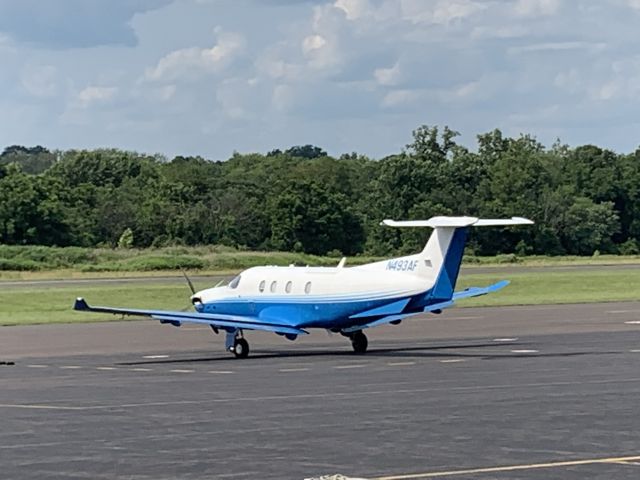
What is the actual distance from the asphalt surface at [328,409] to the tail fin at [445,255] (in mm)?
1725

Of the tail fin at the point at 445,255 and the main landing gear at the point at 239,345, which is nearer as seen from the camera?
the tail fin at the point at 445,255

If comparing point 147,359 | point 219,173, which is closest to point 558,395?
point 147,359

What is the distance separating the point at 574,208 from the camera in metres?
132

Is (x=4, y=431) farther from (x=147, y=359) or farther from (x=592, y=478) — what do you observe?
(x=147, y=359)

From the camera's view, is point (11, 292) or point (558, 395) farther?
point (11, 292)

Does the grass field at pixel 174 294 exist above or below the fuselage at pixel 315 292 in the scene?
below

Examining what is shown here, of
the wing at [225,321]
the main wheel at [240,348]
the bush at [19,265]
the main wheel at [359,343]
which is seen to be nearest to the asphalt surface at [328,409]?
the main wheel at [240,348]

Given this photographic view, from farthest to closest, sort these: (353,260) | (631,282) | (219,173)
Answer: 1. (219,173)
2. (353,260)
3. (631,282)

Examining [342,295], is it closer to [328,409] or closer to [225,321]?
[225,321]

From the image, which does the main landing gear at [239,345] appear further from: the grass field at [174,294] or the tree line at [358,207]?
the tree line at [358,207]

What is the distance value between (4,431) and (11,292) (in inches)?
1956

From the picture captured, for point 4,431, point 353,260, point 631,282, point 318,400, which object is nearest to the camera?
point 4,431

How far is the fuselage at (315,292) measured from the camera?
121ft

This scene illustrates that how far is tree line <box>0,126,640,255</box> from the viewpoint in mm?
118188
